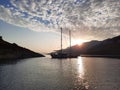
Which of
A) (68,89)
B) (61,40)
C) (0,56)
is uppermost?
(61,40)

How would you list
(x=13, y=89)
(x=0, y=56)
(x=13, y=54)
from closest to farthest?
1. (x=13, y=89)
2. (x=0, y=56)
3. (x=13, y=54)

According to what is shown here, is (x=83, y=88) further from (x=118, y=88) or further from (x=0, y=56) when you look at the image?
(x=0, y=56)

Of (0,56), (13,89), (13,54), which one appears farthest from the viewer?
(13,54)

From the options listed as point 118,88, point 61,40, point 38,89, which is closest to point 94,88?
point 118,88

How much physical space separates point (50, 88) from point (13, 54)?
15631cm

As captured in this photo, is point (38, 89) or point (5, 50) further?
point (5, 50)

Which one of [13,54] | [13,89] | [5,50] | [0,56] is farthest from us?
[13,54]

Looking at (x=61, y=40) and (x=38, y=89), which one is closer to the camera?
(x=38, y=89)

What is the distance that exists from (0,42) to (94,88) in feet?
544

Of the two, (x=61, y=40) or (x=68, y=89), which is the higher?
(x=61, y=40)

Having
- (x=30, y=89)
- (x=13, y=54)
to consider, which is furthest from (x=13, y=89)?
(x=13, y=54)

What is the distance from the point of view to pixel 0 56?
154250 millimetres

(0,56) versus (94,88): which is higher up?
(0,56)

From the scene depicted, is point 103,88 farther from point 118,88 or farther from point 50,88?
point 50,88
